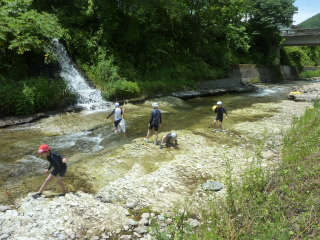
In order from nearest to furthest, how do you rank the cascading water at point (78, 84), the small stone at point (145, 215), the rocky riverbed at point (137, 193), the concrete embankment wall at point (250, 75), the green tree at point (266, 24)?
1. the rocky riverbed at point (137, 193)
2. the small stone at point (145, 215)
3. the cascading water at point (78, 84)
4. the concrete embankment wall at point (250, 75)
5. the green tree at point (266, 24)

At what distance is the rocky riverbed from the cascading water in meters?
8.94

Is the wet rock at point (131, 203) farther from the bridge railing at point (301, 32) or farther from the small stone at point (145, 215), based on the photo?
the bridge railing at point (301, 32)

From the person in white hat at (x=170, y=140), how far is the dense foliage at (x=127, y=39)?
10853 mm

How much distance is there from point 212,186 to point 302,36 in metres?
48.8

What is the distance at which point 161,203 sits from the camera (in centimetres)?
734

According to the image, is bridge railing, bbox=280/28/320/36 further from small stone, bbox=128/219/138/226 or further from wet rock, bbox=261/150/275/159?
small stone, bbox=128/219/138/226

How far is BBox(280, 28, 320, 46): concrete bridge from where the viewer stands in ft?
150

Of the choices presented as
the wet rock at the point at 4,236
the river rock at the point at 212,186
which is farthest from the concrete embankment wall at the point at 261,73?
the wet rock at the point at 4,236

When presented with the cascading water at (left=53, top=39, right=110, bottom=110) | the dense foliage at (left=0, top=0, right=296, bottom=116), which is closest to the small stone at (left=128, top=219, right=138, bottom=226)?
the cascading water at (left=53, top=39, right=110, bottom=110)

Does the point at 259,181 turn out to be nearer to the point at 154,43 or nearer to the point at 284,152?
the point at 284,152

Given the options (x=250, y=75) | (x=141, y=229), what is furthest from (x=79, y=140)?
(x=250, y=75)

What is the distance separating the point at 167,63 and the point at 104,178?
22.7 meters

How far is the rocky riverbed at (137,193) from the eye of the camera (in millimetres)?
6078

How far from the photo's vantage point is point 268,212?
556cm
